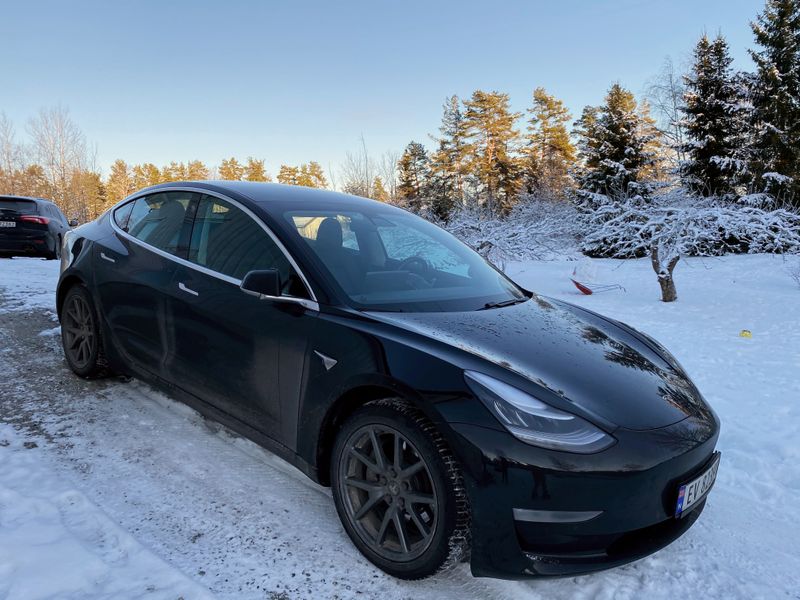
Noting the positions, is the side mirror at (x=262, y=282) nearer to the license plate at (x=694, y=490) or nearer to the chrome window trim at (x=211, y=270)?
the chrome window trim at (x=211, y=270)

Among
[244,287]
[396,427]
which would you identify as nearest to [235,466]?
[244,287]

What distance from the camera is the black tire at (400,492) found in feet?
6.00

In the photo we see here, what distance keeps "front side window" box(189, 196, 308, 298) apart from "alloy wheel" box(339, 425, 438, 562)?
2.59 feet

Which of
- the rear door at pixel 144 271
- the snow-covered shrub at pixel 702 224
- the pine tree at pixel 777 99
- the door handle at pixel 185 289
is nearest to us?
the door handle at pixel 185 289

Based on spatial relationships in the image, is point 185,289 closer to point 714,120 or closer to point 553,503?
point 553,503

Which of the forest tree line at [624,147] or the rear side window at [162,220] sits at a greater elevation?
the forest tree line at [624,147]

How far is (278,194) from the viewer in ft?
10.1

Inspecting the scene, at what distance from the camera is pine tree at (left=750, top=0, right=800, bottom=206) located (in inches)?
867

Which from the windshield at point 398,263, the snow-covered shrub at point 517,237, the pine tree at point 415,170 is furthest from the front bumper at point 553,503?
the pine tree at point 415,170

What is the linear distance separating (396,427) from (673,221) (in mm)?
9595

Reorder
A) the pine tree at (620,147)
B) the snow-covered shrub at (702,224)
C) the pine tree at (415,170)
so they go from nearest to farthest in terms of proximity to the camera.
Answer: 1. the snow-covered shrub at (702,224)
2. the pine tree at (620,147)
3. the pine tree at (415,170)

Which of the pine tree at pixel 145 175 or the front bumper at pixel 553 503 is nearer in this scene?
the front bumper at pixel 553 503

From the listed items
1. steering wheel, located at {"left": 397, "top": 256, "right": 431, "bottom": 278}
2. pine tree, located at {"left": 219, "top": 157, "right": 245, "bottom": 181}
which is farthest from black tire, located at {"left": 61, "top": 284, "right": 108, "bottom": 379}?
pine tree, located at {"left": 219, "top": 157, "right": 245, "bottom": 181}

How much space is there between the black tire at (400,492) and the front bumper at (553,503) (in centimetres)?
9
